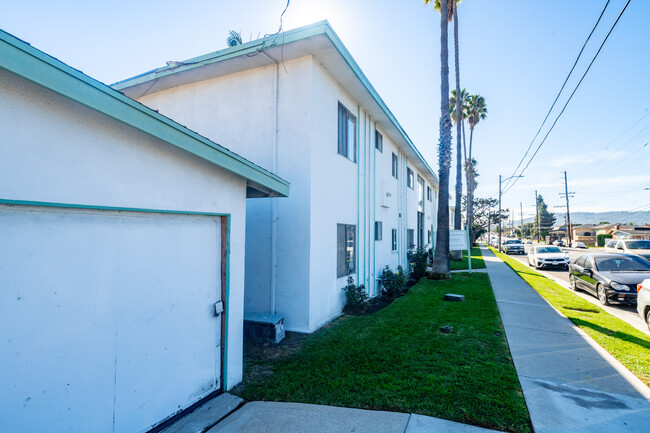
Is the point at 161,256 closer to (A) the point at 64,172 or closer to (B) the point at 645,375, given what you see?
(A) the point at 64,172

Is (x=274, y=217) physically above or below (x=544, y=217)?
below

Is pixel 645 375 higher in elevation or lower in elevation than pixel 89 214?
lower

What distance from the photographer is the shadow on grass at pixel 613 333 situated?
244 inches

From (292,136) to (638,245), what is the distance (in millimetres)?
22481

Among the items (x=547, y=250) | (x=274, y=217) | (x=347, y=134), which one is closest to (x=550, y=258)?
(x=547, y=250)

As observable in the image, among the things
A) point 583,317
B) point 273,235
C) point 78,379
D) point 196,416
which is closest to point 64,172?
point 78,379

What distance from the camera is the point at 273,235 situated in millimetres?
7203

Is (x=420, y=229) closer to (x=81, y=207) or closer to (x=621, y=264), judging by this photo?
(x=621, y=264)

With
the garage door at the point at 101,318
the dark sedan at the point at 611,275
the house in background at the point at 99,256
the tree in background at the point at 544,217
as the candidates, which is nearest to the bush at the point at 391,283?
the dark sedan at the point at 611,275

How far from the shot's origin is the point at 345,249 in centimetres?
891

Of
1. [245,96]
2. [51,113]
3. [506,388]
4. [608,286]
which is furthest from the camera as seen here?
[608,286]

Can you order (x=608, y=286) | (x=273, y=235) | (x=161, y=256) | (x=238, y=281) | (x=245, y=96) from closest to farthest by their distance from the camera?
(x=161, y=256) < (x=238, y=281) < (x=273, y=235) < (x=245, y=96) < (x=608, y=286)

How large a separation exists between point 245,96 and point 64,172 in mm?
5706

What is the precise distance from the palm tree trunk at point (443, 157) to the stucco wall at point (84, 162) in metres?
12.4
